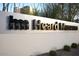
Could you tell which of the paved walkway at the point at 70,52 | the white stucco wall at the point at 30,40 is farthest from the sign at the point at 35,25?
the paved walkway at the point at 70,52

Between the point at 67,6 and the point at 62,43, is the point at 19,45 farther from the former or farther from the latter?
the point at 67,6

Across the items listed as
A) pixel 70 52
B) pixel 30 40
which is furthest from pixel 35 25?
pixel 70 52

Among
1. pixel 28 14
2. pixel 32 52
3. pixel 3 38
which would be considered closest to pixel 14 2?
pixel 28 14

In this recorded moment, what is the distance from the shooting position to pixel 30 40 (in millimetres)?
2328

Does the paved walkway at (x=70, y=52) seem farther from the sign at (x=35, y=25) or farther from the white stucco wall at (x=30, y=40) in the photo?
the sign at (x=35, y=25)

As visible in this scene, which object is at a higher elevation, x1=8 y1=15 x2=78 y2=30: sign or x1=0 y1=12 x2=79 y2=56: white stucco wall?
x1=8 y1=15 x2=78 y2=30: sign

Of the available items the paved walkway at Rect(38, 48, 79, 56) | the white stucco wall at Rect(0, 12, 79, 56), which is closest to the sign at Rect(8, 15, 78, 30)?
the white stucco wall at Rect(0, 12, 79, 56)

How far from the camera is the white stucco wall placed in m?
2.31

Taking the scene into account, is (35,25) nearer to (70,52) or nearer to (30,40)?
(30,40)

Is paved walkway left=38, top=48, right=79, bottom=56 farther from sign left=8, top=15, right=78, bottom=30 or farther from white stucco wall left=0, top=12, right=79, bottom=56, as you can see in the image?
sign left=8, top=15, right=78, bottom=30

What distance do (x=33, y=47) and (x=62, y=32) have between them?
361 millimetres

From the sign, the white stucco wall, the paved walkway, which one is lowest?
the paved walkway

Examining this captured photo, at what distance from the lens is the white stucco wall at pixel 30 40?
231 cm

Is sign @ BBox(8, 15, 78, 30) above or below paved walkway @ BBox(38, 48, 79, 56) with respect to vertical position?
above
